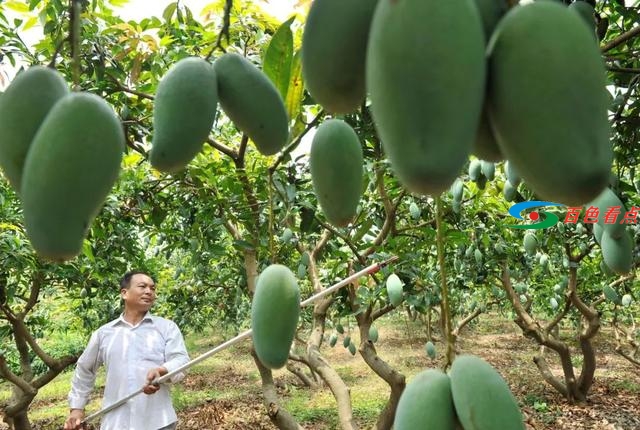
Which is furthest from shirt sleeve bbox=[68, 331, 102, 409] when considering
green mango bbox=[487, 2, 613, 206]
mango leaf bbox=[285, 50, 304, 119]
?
green mango bbox=[487, 2, 613, 206]

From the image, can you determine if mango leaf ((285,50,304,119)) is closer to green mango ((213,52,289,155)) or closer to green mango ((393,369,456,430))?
green mango ((213,52,289,155))

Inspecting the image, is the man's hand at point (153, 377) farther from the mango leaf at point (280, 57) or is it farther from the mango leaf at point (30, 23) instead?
the mango leaf at point (280, 57)

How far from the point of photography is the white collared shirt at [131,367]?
3020mm

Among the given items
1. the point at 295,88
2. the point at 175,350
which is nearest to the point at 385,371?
the point at 175,350

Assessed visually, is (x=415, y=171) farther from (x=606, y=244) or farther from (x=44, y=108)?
(x=606, y=244)

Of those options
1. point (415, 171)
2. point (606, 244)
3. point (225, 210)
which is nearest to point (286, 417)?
point (225, 210)

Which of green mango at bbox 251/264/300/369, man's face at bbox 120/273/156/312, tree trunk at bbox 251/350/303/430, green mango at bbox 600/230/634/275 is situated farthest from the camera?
tree trunk at bbox 251/350/303/430

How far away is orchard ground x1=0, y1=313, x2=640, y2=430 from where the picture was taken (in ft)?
22.9

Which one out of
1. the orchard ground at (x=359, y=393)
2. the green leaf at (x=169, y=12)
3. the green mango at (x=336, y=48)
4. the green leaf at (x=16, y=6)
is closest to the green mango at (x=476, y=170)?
the green leaf at (x=169, y=12)

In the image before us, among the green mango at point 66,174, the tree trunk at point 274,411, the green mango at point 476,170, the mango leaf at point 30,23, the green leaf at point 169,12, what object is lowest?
the tree trunk at point 274,411

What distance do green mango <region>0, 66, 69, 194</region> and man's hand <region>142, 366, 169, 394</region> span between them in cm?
241

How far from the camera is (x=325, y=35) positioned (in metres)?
0.42

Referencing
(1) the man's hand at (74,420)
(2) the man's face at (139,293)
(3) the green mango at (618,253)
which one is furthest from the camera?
(2) the man's face at (139,293)

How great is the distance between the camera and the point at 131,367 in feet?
9.98
